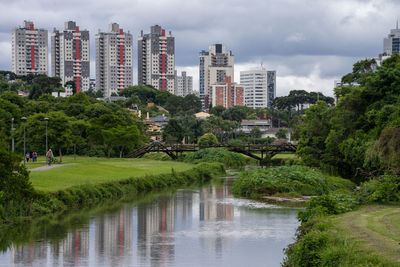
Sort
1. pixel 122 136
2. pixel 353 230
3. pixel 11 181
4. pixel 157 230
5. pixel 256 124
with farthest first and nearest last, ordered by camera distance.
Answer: pixel 256 124 → pixel 122 136 → pixel 157 230 → pixel 11 181 → pixel 353 230

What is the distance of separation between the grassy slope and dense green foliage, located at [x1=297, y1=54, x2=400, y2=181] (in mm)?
10201

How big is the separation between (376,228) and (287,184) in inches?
1008

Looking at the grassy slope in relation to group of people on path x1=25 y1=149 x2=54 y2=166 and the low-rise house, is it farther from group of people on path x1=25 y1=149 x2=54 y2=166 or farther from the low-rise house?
the low-rise house

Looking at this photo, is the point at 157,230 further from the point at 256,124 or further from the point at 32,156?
the point at 256,124

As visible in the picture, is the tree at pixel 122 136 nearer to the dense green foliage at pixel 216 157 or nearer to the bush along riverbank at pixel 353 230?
the dense green foliage at pixel 216 157

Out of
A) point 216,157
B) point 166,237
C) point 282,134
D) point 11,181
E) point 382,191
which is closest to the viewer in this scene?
point 166,237

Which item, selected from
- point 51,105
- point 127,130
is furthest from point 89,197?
point 51,105

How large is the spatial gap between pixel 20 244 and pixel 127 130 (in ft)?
183

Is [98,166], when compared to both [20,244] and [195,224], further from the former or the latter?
[20,244]

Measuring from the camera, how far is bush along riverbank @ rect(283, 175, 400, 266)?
20156 mm

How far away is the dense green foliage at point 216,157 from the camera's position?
8369cm

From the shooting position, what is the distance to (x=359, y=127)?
56219 mm

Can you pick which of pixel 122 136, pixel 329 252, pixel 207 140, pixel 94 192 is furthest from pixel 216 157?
pixel 329 252

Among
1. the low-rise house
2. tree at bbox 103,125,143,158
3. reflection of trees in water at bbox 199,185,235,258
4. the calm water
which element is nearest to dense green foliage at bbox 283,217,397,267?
the calm water
